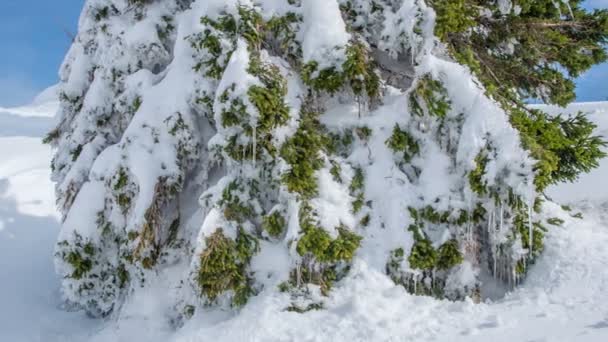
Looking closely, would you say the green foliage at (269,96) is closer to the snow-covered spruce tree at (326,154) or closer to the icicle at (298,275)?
the snow-covered spruce tree at (326,154)

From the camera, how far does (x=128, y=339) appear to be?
5184 millimetres

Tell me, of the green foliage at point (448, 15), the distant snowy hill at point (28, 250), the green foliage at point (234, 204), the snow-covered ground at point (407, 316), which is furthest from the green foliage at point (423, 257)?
the distant snowy hill at point (28, 250)

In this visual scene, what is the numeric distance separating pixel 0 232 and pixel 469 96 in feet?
33.1

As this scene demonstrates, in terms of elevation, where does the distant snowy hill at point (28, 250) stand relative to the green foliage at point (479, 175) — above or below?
below

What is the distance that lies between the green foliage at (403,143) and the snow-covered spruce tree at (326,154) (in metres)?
0.02

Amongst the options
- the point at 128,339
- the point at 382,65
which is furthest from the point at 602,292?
the point at 128,339

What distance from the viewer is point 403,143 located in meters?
4.66

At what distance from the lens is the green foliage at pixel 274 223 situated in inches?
184

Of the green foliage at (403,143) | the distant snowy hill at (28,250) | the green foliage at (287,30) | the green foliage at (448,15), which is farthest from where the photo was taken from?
the distant snowy hill at (28,250)

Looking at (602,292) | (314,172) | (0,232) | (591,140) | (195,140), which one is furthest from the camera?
(0,232)

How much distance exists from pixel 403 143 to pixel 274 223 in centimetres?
159

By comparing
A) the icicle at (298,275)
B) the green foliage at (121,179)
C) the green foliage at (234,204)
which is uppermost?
the green foliage at (121,179)

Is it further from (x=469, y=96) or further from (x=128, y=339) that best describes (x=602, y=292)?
(x=128, y=339)

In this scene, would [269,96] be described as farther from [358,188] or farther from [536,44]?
[536,44]
